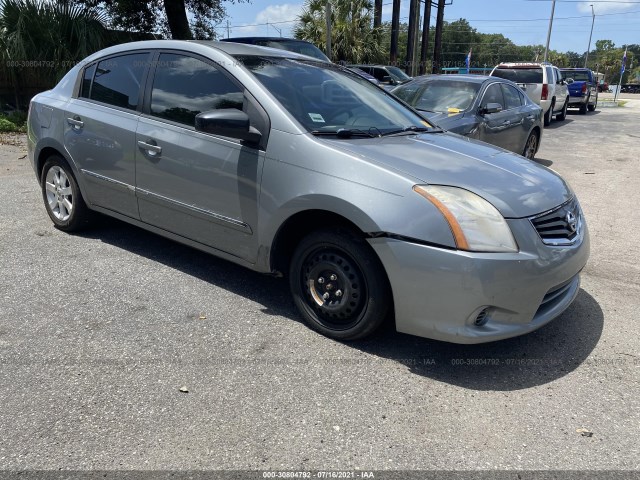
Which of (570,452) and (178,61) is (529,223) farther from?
(178,61)

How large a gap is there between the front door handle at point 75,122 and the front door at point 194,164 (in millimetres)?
784

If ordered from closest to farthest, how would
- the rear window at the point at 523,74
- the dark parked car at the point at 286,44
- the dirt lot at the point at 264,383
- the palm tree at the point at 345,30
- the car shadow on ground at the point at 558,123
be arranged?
the dirt lot at the point at 264,383, the dark parked car at the point at 286,44, the rear window at the point at 523,74, the car shadow on ground at the point at 558,123, the palm tree at the point at 345,30

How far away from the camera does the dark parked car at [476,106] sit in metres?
7.31

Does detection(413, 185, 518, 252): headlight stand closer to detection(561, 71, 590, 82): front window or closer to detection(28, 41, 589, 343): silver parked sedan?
detection(28, 41, 589, 343): silver parked sedan

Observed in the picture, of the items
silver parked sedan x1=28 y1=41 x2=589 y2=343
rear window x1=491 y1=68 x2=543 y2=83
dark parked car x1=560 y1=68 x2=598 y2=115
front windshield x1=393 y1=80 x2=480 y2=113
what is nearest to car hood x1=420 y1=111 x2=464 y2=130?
front windshield x1=393 y1=80 x2=480 y2=113

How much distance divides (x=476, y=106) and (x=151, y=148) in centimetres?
505

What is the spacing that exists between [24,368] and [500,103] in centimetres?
727

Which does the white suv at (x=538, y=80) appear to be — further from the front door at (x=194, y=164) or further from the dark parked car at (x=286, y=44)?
the front door at (x=194, y=164)

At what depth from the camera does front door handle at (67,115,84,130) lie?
455 centimetres

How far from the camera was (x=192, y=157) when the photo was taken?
373 cm

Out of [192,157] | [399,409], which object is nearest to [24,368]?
[192,157]

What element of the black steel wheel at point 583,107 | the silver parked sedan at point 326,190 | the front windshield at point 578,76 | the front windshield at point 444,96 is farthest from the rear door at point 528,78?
the silver parked sedan at point 326,190

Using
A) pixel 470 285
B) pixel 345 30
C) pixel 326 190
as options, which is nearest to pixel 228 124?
pixel 326 190

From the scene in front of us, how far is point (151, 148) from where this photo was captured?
3963 mm
